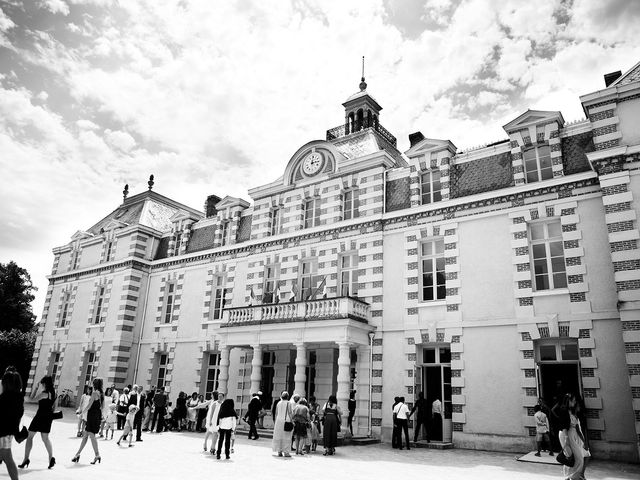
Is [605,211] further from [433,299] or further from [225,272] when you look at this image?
[225,272]

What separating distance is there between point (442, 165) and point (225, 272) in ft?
39.9

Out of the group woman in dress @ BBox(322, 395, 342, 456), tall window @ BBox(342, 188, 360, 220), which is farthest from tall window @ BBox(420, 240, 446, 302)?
woman in dress @ BBox(322, 395, 342, 456)

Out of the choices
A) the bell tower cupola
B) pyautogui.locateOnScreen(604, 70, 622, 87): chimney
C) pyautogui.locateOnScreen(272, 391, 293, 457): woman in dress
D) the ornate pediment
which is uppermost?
the bell tower cupola

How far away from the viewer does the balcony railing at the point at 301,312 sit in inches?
677

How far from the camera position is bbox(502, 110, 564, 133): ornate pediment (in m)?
16.2

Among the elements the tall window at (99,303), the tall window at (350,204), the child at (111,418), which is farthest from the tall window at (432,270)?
the tall window at (99,303)

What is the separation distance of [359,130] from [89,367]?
20.2 metres

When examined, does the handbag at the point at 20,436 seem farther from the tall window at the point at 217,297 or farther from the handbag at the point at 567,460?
the tall window at the point at 217,297

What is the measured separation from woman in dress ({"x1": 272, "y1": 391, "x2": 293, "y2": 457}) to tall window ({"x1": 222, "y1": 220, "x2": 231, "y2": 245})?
1349 cm

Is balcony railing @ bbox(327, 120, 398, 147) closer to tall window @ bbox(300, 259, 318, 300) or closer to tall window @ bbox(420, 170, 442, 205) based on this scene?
tall window @ bbox(420, 170, 442, 205)

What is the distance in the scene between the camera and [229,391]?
21688 millimetres

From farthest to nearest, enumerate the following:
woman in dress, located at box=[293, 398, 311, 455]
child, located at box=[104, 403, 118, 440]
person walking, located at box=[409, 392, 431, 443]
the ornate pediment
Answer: the ornate pediment
person walking, located at box=[409, 392, 431, 443]
child, located at box=[104, 403, 118, 440]
woman in dress, located at box=[293, 398, 311, 455]

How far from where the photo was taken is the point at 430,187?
1884 cm

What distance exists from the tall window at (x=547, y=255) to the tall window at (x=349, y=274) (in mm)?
6768
